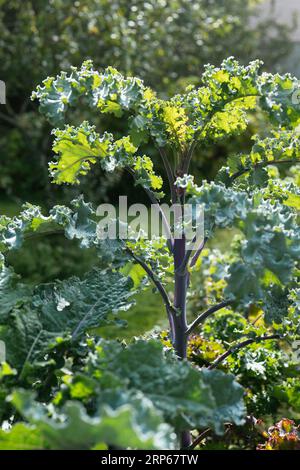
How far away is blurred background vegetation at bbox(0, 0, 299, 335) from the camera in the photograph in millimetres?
5516

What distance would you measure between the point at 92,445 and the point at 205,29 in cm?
624

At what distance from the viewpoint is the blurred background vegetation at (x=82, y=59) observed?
5516mm

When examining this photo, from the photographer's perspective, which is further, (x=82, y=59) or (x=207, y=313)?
(x=82, y=59)

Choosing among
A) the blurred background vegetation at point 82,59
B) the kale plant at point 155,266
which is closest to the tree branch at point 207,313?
the kale plant at point 155,266

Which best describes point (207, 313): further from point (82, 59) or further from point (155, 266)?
point (82, 59)

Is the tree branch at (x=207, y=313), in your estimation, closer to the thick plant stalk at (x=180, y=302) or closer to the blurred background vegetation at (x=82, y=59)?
the thick plant stalk at (x=180, y=302)

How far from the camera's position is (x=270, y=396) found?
252 cm

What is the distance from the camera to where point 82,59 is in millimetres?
5832

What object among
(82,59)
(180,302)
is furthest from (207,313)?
(82,59)

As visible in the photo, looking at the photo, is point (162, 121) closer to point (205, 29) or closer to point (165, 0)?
point (165, 0)

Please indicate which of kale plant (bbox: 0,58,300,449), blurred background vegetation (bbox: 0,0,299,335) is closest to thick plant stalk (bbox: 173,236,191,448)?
kale plant (bbox: 0,58,300,449)

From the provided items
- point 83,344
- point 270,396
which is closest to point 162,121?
point 83,344

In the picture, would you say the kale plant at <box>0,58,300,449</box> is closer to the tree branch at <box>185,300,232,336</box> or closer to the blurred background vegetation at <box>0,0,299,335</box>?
the tree branch at <box>185,300,232,336</box>

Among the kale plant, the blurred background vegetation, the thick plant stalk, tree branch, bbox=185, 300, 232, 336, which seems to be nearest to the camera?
the kale plant
